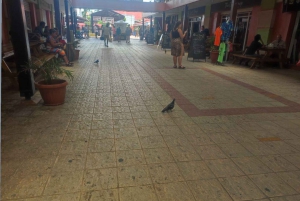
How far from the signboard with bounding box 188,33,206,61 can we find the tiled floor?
513cm

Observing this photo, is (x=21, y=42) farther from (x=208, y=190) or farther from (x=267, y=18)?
(x=267, y=18)

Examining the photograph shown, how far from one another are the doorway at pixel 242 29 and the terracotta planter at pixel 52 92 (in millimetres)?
10177

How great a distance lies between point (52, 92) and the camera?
12.2 feet

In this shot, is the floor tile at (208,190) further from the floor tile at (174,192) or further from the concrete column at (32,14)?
the concrete column at (32,14)

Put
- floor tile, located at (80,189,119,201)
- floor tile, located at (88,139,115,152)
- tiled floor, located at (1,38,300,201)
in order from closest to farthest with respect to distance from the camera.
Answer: floor tile, located at (80,189,119,201) < tiled floor, located at (1,38,300,201) < floor tile, located at (88,139,115,152)

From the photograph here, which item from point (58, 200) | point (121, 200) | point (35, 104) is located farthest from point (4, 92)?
point (121, 200)

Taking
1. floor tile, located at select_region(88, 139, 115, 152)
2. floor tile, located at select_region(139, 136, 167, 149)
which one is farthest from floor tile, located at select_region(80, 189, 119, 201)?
floor tile, located at select_region(139, 136, 167, 149)

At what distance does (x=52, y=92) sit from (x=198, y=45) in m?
7.37

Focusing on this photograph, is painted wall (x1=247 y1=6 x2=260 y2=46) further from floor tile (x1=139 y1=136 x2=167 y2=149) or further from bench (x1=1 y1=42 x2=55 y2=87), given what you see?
floor tile (x1=139 y1=136 x2=167 y2=149)

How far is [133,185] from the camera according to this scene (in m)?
2.05

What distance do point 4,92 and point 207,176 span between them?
Answer: 14.2ft

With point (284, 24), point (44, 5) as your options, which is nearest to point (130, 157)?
point (284, 24)

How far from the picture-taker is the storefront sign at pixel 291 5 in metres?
7.99

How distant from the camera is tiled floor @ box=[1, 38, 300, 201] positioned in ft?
6.59
